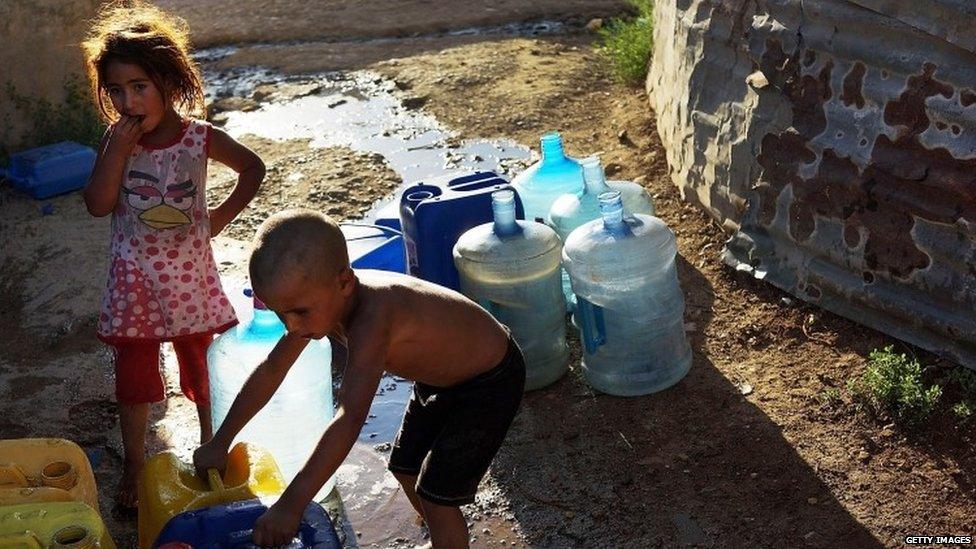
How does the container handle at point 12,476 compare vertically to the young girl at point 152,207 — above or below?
below

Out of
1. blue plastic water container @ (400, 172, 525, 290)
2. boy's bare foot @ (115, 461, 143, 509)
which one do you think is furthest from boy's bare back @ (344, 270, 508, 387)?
blue plastic water container @ (400, 172, 525, 290)

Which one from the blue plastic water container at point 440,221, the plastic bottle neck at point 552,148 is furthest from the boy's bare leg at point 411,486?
the plastic bottle neck at point 552,148

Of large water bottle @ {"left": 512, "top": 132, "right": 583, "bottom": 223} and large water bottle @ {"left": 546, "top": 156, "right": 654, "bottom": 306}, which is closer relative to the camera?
large water bottle @ {"left": 546, "top": 156, "right": 654, "bottom": 306}

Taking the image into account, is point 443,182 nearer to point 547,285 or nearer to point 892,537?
point 547,285

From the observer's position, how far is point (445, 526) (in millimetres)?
3428

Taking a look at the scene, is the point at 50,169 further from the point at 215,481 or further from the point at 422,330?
the point at 422,330

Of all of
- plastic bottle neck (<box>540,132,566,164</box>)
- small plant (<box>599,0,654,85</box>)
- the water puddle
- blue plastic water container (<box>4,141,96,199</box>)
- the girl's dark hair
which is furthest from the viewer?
small plant (<box>599,0,654,85</box>)

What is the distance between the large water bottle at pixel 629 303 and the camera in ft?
14.9

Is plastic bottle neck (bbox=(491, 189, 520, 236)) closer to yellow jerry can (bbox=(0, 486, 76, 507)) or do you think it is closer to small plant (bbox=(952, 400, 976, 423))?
small plant (bbox=(952, 400, 976, 423))

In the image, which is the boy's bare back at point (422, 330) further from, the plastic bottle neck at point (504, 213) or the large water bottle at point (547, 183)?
the large water bottle at point (547, 183)

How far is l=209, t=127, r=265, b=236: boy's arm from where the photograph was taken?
13.1ft

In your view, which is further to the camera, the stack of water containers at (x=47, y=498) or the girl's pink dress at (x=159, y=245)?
the girl's pink dress at (x=159, y=245)

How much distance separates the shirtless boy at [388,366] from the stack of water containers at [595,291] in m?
1.14

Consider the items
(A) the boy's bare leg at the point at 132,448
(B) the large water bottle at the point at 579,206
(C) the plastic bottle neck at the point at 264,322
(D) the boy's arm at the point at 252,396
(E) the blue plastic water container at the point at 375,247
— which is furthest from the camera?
(E) the blue plastic water container at the point at 375,247
